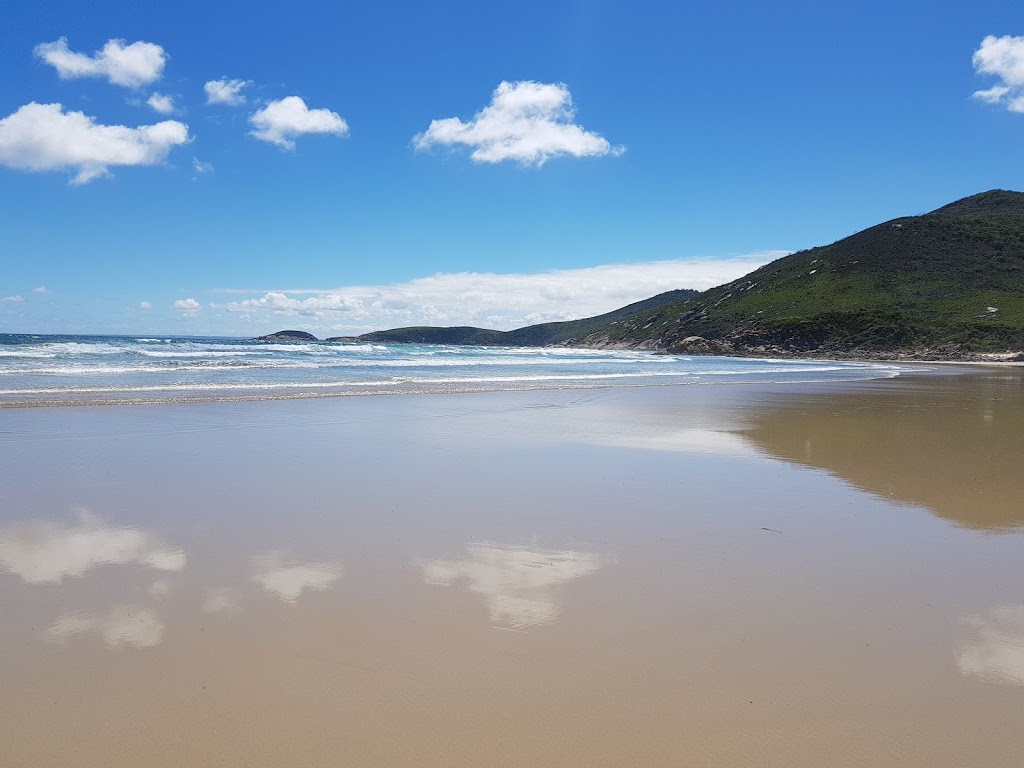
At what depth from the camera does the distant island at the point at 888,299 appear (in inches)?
2606

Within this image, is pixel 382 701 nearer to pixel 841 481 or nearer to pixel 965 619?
pixel 965 619

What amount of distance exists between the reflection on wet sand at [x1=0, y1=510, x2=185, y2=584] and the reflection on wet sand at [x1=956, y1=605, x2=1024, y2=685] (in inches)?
217

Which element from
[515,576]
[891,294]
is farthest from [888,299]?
[515,576]

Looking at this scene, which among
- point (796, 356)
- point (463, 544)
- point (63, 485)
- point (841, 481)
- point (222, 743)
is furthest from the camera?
point (796, 356)

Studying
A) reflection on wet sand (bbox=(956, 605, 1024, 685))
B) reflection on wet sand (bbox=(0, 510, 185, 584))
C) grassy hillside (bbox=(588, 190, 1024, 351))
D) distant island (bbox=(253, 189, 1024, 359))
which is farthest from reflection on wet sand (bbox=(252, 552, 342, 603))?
grassy hillside (bbox=(588, 190, 1024, 351))

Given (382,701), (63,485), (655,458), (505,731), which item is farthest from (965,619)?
(63,485)

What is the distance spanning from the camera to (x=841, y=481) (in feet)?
30.3

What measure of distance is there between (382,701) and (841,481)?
7.67 m

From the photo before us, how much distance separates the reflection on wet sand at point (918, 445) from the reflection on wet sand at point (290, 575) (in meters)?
6.29

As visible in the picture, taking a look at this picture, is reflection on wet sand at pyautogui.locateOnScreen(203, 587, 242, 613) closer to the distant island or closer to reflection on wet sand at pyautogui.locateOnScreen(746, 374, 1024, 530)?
reflection on wet sand at pyautogui.locateOnScreen(746, 374, 1024, 530)

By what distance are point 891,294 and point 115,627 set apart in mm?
88087

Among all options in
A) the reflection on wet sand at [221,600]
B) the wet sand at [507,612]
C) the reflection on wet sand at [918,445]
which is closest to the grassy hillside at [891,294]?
the reflection on wet sand at [918,445]

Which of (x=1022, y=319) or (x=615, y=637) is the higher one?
(x=1022, y=319)

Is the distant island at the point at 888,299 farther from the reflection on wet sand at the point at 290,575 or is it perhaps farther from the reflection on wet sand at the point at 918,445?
Result: the reflection on wet sand at the point at 290,575
